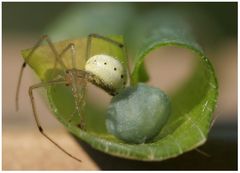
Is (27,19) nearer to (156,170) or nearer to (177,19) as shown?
(177,19)

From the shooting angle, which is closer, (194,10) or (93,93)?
(93,93)

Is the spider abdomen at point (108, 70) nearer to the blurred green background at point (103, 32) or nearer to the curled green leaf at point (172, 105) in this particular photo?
the curled green leaf at point (172, 105)

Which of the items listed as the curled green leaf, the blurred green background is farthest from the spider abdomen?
the blurred green background

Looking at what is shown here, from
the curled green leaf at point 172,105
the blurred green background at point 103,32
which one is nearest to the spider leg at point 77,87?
the curled green leaf at point 172,105

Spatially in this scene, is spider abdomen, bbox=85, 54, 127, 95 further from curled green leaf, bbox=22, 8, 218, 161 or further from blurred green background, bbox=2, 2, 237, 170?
blurred green background, bbox=2, 2, 237, 170

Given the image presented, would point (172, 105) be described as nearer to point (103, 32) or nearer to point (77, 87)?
point (77, 87)

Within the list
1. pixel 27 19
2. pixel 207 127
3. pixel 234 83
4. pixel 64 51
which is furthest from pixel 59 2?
pixel 207 127

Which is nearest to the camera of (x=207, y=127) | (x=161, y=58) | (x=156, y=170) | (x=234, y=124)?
(x=207, y=127)

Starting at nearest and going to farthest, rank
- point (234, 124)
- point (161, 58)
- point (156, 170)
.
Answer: point (156, 170) → point (234, 124) → point (161, 58)
